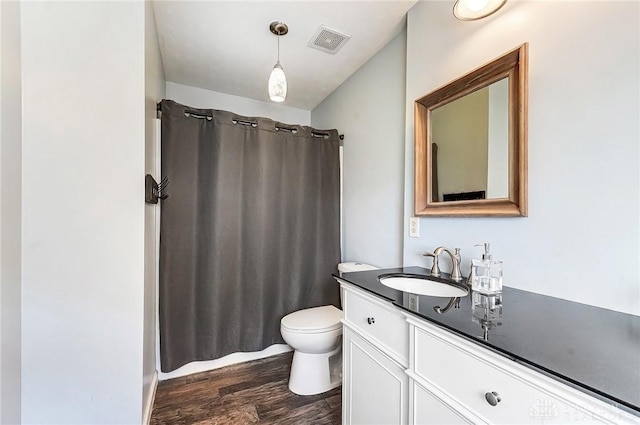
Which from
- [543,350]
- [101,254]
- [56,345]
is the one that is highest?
[101,254]

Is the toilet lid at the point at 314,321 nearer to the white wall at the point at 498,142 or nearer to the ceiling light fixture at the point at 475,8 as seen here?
the white wall at the point at 498,142

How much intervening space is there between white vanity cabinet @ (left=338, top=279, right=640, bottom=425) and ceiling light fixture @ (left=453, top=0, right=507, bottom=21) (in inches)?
48.2

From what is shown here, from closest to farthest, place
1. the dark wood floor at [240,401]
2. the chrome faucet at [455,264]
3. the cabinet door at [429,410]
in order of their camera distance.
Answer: the cabinet door at [429,410] < the chrome faucet at [455,264] < the dark wood floor at [240,401]

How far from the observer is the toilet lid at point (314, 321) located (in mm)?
1695

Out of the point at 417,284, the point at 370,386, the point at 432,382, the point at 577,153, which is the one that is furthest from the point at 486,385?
the point at 577,153

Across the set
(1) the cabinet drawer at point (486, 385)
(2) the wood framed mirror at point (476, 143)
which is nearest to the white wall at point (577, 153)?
(2) the wood framed mirror at point (476, 143)

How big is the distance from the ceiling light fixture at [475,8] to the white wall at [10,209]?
1.78m

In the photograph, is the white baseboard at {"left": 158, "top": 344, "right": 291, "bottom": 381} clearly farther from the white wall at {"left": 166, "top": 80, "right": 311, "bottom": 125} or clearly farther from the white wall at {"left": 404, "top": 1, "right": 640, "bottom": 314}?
the white wall at {"left": 166, "top": 80, "right": 311, "bottom": 125}

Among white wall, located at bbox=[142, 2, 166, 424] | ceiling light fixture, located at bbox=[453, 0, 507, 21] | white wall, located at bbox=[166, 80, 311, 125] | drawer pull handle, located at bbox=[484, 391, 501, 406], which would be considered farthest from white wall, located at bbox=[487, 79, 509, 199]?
white wall, located at bbox=[166, 80, 311, 125]

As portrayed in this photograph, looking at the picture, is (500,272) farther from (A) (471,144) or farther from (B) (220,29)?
(B) (220,29)

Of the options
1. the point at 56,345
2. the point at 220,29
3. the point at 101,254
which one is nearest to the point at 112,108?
the point at 101,254

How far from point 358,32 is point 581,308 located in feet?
6.01

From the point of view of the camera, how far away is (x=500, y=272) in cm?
105

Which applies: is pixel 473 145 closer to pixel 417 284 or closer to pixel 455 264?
pixel 455 264
